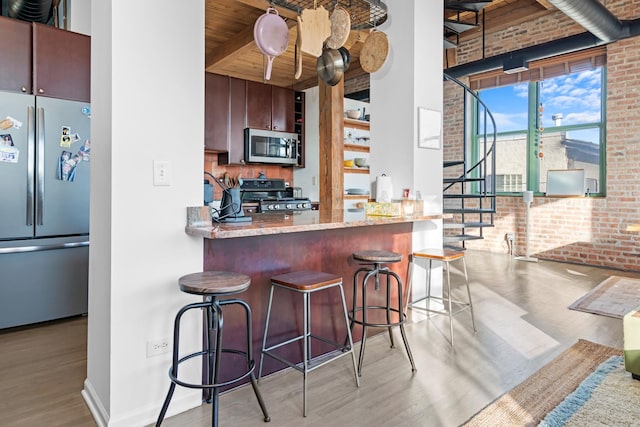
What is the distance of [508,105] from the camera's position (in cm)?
677

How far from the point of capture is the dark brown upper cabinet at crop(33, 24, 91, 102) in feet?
11.1

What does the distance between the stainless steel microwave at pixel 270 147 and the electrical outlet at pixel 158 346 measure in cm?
396

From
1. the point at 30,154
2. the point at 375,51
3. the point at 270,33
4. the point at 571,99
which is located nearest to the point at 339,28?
the point at 375,51

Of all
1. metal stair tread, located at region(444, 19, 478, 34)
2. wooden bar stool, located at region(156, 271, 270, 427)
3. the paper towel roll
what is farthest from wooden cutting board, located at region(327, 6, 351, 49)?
metal stair tread, located at region(444, 19, 478, 34)

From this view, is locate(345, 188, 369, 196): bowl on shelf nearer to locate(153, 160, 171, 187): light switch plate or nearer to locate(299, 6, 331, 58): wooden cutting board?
locate(299, 6, 331, 58): wooden cutting board

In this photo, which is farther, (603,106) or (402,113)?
(603,106)

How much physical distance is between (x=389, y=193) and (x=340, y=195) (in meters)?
1.31

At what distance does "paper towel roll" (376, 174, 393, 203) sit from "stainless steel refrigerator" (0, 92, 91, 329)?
2.48 m

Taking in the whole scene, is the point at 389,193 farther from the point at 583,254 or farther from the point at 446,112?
the point at 446,112

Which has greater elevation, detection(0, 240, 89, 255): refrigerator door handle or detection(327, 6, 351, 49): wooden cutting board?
detection(327, 6, 351, 49): wooden cutting board

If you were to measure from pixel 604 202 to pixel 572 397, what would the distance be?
455 centimetres

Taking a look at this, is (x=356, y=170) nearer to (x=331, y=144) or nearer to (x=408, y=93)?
(x=331, y=144)

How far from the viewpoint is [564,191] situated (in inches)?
236

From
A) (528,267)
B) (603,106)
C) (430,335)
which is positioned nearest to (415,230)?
(430,335)
